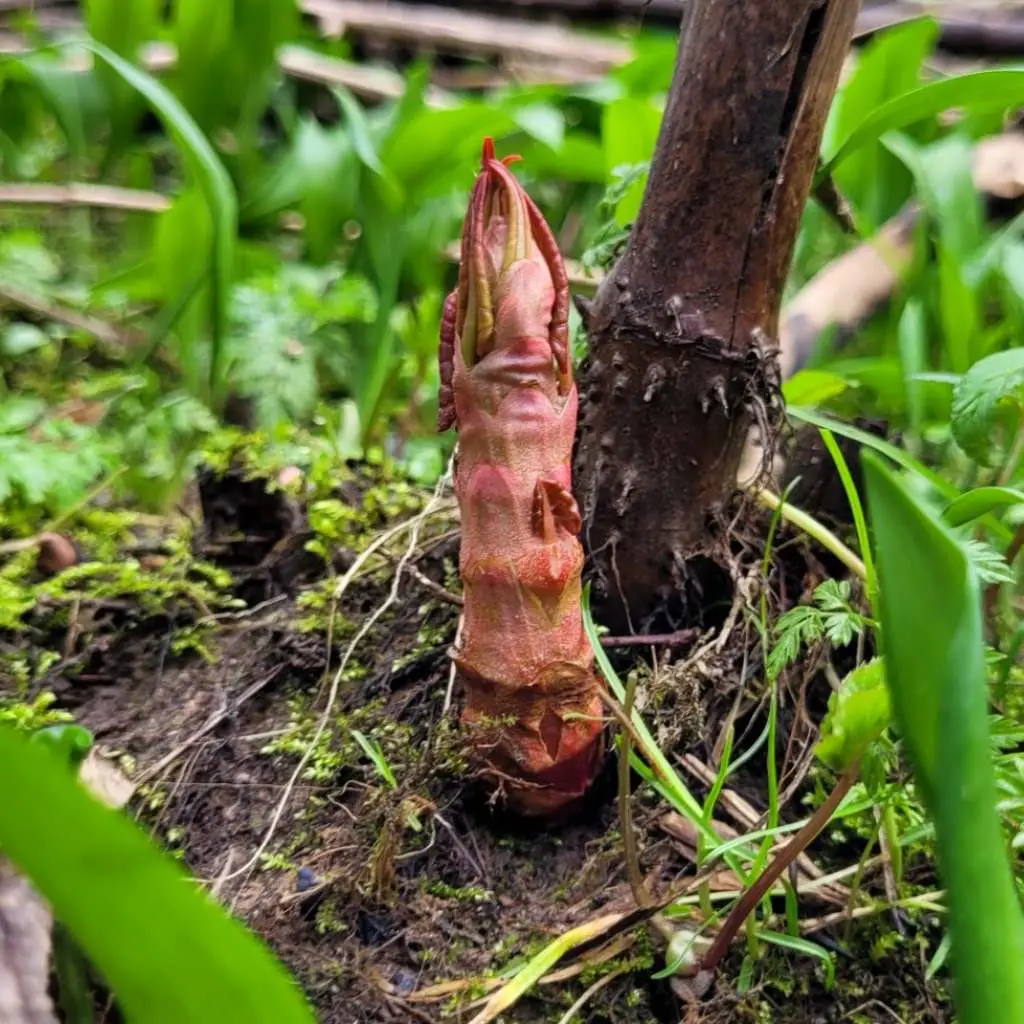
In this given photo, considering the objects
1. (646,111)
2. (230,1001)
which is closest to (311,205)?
(646,111)

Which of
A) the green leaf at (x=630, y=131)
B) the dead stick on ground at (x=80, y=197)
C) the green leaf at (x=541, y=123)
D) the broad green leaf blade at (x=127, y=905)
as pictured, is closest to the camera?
the broad green leaf blade at (x=127, y=905)

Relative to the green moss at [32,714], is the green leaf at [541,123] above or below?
above

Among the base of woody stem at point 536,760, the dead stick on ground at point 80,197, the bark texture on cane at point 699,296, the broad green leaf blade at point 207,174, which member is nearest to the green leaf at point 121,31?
the dead stick on ground at point 80,197

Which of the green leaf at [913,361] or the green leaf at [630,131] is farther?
the green leaf at [630,131]

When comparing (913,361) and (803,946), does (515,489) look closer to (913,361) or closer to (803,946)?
(803,946)

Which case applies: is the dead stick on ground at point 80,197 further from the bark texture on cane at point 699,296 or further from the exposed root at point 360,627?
the bark texture on cane at point 699,296

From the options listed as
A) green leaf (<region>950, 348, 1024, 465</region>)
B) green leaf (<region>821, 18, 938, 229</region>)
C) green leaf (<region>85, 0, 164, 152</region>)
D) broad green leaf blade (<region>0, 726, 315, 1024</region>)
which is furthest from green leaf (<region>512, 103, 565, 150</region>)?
broad green leaf blade (<region>0, 726, 315, 1024</region>)

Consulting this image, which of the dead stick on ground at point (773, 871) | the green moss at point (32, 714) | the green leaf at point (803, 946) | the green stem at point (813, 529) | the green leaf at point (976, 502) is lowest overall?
the green moss at point (32, 714)
